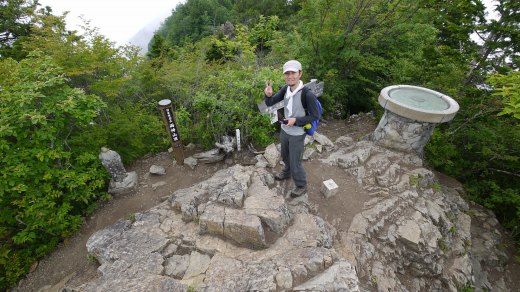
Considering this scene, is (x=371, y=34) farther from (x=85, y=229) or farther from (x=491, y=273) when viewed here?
(x=85, y=229)

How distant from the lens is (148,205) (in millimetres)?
5824

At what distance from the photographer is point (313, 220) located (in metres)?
4.19

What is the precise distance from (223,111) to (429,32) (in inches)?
271

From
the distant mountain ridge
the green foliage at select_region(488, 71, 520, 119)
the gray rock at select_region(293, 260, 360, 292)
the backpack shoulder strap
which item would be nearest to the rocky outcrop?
the gray rock at select_region(293, 260, 360, 292)

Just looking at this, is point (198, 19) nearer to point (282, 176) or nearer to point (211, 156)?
point (211, 156)

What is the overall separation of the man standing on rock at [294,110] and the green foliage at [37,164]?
3.77m

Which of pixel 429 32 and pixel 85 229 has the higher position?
pixel 429 32

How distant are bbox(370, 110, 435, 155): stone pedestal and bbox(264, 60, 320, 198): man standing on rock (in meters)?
2.94

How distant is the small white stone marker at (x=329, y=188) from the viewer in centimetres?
497

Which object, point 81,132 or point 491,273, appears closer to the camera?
point 491,273

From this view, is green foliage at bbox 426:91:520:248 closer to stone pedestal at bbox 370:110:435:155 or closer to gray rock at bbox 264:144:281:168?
stone pedestal at bbox 370:110:435:155

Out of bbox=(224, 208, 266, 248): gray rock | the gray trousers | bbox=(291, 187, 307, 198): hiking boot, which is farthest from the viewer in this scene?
bbox=(291, 187, 307, 198): hiking boot

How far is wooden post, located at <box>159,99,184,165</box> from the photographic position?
5770 mm

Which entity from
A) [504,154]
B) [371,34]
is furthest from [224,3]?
[504,154]
